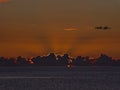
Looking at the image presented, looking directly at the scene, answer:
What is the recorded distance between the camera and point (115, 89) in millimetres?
130375

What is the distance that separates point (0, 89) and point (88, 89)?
16.2 metres

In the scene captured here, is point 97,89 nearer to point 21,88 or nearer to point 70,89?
point 70,89

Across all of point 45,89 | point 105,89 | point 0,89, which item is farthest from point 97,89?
point 0,89

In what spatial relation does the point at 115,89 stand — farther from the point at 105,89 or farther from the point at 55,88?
→ the point at 55,88

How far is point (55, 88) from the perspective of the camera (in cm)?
13462

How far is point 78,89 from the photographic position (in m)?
130

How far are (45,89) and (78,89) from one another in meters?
6.08

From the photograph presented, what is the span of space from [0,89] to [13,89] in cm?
360

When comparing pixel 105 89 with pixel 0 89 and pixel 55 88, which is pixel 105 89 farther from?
pixel 0 89

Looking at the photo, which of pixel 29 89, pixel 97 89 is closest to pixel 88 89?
pixel 97 89

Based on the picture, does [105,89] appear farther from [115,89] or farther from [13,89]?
[13,89]

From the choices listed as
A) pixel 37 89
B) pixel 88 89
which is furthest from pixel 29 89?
pixel 88 89

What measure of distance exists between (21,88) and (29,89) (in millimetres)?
5297

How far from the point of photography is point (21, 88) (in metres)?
135
